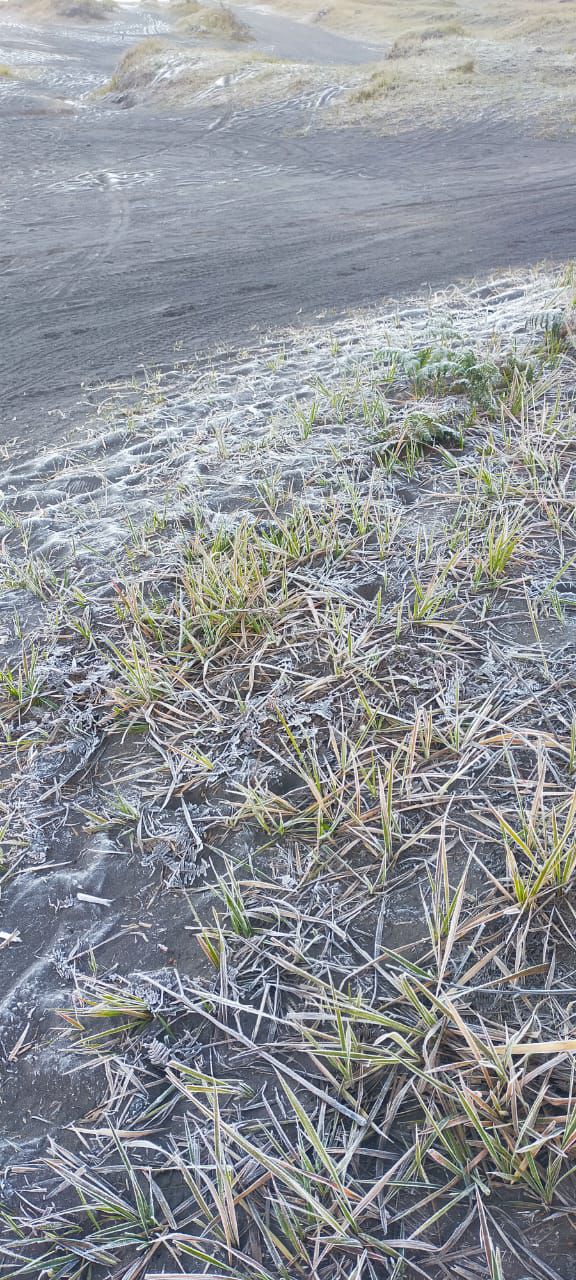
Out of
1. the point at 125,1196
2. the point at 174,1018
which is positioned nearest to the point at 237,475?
the point at 174,1018

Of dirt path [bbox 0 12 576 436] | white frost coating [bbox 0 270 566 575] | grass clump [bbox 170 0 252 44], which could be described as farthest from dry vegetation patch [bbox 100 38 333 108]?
white frost coating [bbox 0 270 566 575]

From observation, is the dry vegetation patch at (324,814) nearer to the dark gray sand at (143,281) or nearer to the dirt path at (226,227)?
the dark gray sand at (143,281)

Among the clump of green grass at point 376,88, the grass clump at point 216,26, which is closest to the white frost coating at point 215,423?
the clump of green grass at point 376,88

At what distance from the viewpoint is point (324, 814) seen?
4.83 feet

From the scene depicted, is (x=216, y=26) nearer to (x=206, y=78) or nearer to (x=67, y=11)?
(x=67, y=11)

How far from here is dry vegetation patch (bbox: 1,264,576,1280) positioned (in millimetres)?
963

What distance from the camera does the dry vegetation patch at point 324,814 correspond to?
3.16ft

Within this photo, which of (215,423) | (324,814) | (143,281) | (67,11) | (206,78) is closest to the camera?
(324,814)

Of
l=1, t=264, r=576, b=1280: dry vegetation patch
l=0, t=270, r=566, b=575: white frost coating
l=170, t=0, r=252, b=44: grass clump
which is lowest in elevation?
l=1, t=264, r=576, b=1280: dry vegetation patch

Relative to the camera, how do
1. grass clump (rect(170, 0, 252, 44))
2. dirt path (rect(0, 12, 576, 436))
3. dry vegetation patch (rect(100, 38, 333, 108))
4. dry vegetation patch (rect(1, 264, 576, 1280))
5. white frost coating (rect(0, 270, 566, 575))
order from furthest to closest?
grass clump (rect(170, 0, 252, 44)), dry vegetation patch (rect(100, 38, 333, 108)), dirt path (rect(0, 12, 576, 436)), white frost coating (rect(0, 270, 566, 575)), dry vegetation patch (rect(1, 264, 576, 1280))

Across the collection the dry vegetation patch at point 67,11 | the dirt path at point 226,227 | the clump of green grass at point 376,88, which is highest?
the dry vegetation patch at point 67,11

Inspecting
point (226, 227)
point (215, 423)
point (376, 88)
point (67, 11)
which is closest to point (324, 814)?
point (215, 423)

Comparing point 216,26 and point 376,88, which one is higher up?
point 216,26

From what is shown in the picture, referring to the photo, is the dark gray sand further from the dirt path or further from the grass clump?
the grass clump
